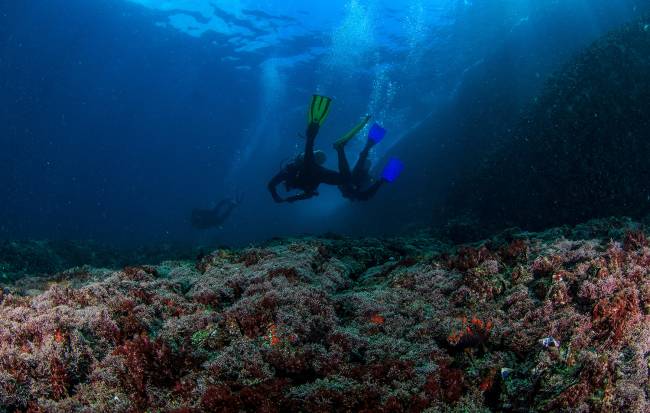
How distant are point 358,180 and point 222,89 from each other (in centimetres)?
3638

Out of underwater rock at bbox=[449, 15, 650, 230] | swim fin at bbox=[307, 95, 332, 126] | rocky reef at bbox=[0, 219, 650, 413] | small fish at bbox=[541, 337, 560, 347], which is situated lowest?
small fish at bbox=[541, 337, 560, 347]

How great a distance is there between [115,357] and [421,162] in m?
23.5

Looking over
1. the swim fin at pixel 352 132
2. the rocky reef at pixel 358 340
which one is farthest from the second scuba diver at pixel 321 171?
the rocky reef at pixel 358 340

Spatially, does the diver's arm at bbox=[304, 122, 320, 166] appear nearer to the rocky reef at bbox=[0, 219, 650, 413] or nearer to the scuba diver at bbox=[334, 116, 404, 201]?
the scuba diver at bbox=[334, 116, 404, 201]

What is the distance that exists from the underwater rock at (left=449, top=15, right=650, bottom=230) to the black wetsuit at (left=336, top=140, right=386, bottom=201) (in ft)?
18.8

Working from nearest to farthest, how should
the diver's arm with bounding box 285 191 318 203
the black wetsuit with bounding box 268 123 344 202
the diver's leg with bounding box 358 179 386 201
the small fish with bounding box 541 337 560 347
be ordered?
the small fish with bounding box 541 337 560 347 < the diver's arm with bounding box 285 191 318 203 < the black wetsuit with bounding box 268 123 344 202 < the diver's leg with bounding box 358 179 386 201

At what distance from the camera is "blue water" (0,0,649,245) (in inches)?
974

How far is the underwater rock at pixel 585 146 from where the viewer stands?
10930 mm

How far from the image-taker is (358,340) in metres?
3.54

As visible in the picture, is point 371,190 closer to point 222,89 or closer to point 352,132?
point 352,132

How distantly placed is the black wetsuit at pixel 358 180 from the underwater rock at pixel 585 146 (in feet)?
18.8

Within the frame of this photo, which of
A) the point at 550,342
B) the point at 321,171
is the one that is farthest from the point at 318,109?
the point at 550,342

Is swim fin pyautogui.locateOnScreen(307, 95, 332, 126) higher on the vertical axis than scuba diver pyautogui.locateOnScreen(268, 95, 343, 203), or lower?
higher

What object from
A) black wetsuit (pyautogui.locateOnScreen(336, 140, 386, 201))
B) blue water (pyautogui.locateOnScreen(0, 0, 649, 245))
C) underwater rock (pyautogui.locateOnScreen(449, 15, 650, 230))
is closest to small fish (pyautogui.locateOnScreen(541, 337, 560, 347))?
black wetsuit (pyautogui.locateOnScreen(336, 140, 386, 201))
